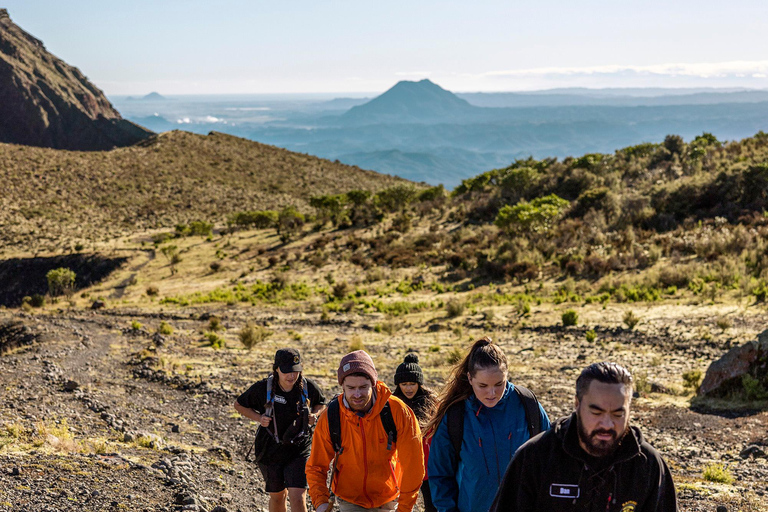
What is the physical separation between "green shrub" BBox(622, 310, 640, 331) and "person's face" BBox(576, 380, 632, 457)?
487 inches

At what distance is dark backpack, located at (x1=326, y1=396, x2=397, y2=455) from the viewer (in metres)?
3.39

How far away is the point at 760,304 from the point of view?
13.4m

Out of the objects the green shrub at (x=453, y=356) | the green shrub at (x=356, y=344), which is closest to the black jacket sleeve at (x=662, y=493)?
the green shrub at (x=453, y=356)

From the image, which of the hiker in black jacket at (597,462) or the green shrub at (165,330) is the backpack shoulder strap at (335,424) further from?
the green shrub at (165,330)

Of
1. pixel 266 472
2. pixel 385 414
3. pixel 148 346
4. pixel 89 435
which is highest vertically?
pixel 385 414

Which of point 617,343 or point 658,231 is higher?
point 658,231

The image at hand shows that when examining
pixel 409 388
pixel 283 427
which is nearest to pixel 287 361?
pixel 283 427

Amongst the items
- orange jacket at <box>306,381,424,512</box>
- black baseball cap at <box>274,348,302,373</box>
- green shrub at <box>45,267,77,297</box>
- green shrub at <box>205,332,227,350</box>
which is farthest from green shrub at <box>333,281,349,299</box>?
orange jacket at <box>306,381,424,512</box>

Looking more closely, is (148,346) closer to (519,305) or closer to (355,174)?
(519,305)

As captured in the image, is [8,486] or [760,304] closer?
[8,486]

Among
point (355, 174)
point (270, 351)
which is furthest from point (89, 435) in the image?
point (355, 174)

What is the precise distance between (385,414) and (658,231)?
2270cm

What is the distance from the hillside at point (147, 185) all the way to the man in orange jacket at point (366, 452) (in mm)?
37530

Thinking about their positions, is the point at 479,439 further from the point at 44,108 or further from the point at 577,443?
the point at 44,108
